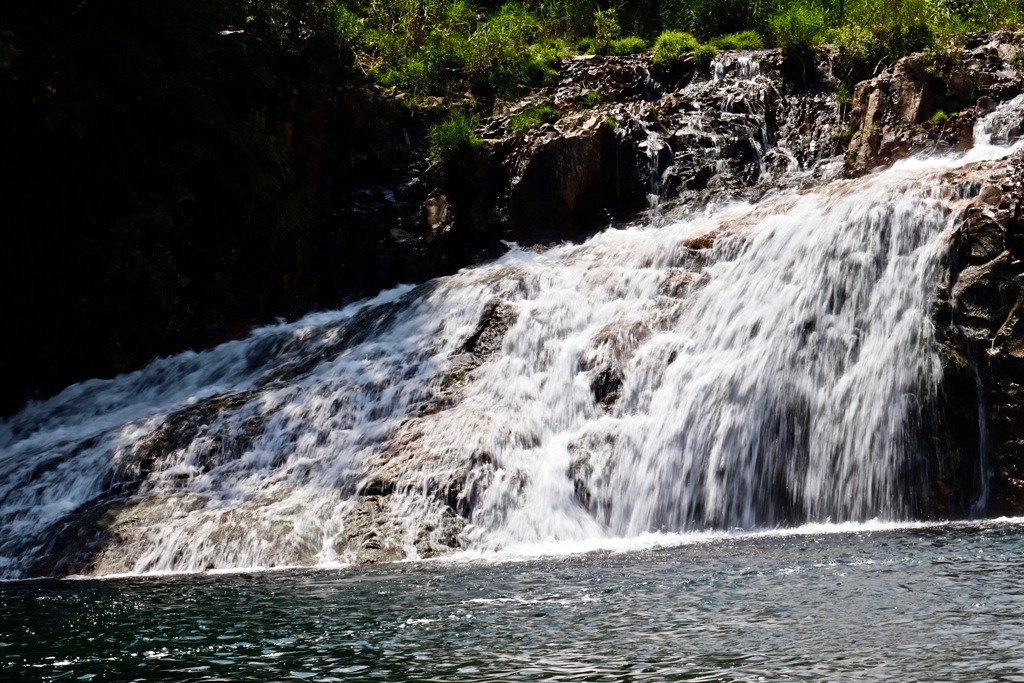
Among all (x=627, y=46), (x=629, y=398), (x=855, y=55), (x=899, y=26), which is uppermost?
(x=627, y=46)

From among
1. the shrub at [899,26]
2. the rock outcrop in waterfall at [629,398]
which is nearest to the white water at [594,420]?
the rock outcrop in waterfall at [629,398]

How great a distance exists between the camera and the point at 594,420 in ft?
30.8

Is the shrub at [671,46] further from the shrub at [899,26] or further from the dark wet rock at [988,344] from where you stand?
the dark wet rock at [988,344]

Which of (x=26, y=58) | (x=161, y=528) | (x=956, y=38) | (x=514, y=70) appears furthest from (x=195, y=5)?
(x=956, y=38)

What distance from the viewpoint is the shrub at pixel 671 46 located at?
17.1 meters

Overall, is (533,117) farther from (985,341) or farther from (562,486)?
(985,341)

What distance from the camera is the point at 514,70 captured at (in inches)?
699

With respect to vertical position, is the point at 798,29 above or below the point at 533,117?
above

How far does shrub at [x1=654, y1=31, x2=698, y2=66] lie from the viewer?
17.1 metres

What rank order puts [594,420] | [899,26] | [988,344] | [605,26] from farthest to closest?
[605,26] → [899,26] → [594,420] → [988,344]

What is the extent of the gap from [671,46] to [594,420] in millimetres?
10244

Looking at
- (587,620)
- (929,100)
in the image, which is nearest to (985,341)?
(587,620)

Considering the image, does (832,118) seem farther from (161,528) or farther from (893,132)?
(161,528)

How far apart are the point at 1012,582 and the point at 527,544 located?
156 inches
